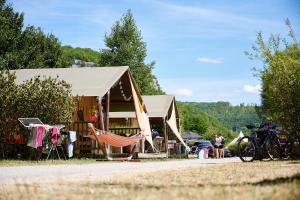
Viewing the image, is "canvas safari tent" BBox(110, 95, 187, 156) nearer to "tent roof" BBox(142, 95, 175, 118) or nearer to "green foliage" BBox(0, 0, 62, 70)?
"tent roof" BBox(142, 95, 175, 118)

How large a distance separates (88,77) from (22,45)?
1782 cm

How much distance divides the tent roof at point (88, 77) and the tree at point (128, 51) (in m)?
20.3

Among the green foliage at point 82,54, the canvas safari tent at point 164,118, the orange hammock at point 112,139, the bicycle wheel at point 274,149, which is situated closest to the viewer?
the bicycle wheel at point 274,149

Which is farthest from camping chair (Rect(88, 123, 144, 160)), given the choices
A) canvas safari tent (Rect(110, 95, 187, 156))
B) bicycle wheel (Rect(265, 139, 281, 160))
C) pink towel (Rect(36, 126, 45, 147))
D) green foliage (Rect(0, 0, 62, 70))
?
green foliage (Rect(0, 0, 62, 70))

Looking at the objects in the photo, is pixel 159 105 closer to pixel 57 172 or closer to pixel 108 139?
pixel 108 139

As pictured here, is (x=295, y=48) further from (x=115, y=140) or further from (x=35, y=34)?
(x=35, y=34)

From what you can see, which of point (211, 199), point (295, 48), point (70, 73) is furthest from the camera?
point (295, 48)

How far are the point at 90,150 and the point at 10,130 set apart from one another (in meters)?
3.53

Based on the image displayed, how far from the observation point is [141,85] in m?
42.2

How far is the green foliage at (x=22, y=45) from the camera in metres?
33.8

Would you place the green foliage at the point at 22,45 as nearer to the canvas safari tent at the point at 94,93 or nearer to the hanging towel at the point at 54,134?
the canvas safari tent at the point at 94,93

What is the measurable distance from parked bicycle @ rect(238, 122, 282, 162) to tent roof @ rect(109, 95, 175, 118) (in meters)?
13.3

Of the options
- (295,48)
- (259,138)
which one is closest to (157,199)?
(259,138)

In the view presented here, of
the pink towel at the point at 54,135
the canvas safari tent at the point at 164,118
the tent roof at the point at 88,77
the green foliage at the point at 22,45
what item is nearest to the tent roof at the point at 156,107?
the canvas safari tent at the point at 164,118
